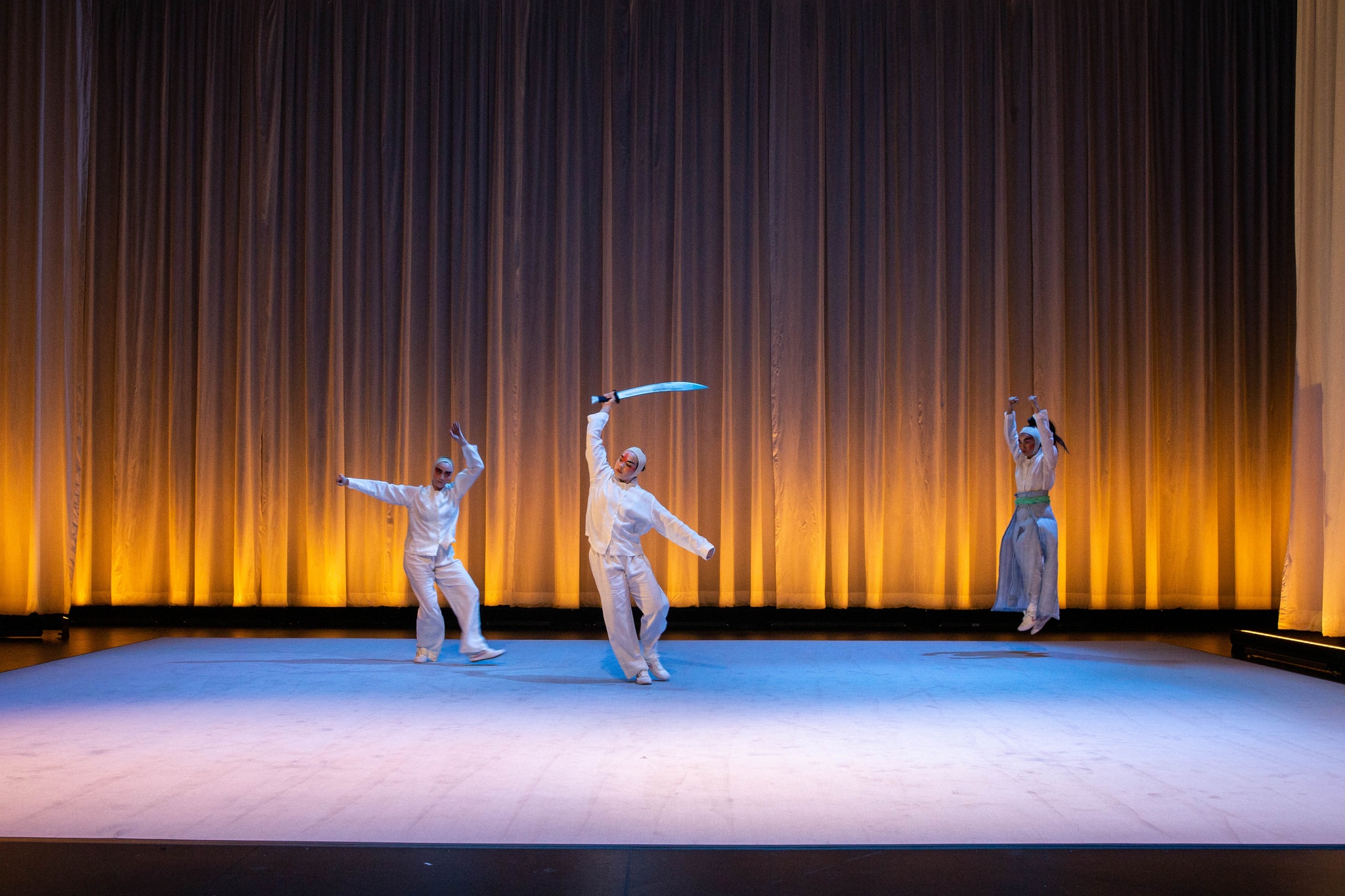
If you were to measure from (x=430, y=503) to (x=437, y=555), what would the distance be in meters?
0.31

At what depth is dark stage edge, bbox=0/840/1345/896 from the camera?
2.27m

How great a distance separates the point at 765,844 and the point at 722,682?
2811mm

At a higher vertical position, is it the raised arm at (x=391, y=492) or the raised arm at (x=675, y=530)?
the raised arm at (x=391, y=492)

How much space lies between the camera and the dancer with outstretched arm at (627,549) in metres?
5.41

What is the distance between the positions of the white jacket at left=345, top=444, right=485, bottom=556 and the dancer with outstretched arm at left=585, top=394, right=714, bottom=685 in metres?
1.00

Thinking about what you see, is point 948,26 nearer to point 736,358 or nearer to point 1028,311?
point 1028,311

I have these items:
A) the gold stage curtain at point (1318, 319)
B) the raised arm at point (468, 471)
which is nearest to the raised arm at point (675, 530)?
the raised arm at point (468, 471)

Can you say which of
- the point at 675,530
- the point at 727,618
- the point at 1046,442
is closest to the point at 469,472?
the point at 675,530

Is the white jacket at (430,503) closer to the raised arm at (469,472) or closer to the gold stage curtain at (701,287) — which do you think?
the raised arm at (469,472)

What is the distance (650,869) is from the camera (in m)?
2.38

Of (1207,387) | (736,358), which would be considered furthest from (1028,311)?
(736,358)

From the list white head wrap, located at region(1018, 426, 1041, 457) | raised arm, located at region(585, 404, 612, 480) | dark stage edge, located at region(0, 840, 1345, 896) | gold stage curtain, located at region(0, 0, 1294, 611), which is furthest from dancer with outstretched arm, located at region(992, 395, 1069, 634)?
dark stage edge, located at region(0, 840, 1345, 896)

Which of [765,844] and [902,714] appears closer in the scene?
[765,844]

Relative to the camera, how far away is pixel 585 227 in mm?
8625
